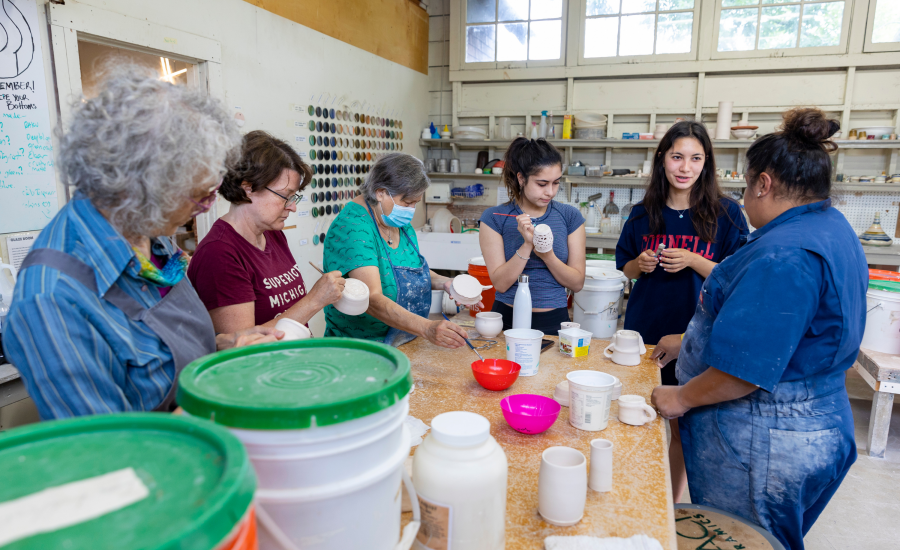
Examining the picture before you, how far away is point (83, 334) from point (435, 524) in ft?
2.13

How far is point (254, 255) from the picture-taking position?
1.75m

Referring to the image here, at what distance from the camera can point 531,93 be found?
547 cm

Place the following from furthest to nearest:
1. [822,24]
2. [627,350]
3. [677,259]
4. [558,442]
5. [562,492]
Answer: [822,24] → [677,259] → [627,350] → [558,442] → [562,492]

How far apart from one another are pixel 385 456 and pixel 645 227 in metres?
2.14

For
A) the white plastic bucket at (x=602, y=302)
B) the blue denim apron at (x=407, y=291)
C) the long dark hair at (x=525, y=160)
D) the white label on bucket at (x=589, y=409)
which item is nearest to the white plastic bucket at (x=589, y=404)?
the white label on bucket at (x=589, y=409)

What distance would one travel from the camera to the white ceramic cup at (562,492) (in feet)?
3.29

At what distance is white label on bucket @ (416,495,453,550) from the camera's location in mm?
815

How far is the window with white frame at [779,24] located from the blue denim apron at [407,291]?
4233mm

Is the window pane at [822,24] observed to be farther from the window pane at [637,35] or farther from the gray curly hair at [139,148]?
the gray curly hair at [139,148]

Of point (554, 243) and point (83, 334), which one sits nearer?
point (83, 334)

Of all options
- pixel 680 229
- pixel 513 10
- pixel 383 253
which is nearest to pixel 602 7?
pixel 513 10

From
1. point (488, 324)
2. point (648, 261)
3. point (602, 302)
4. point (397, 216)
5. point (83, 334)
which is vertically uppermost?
point (397, 216)

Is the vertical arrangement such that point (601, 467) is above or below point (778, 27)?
below

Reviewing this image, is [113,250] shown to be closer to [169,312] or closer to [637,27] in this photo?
[169,312]
